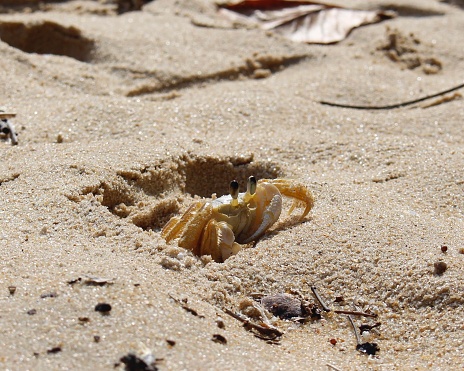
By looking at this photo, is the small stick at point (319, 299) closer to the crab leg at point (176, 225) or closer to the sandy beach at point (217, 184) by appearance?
the sandy beach at point (217, 184)

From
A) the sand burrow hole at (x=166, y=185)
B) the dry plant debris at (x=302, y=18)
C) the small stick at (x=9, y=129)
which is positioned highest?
the dry plant debris at (x=302, y=18)

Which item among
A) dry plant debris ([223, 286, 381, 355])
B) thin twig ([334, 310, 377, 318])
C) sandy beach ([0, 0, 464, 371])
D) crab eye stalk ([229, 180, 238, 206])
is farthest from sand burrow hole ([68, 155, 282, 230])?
thin twig ([334, 310, 377, 318])

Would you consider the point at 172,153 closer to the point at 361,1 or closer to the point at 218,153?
the point at 218,153

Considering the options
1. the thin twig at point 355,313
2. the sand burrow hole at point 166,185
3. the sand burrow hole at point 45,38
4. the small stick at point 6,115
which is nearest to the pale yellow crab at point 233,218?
the sand burrow hole at point 166,185

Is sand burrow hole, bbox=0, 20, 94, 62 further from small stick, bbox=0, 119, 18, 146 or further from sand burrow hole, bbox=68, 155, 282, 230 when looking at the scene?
sand burrow hole, bbox=68, 155, 282, 230

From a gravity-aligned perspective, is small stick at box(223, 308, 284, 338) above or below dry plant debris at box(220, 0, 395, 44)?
below

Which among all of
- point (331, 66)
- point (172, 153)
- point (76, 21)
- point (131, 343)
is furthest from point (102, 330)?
point (76, 21)

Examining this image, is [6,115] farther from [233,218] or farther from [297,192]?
[297,192]
